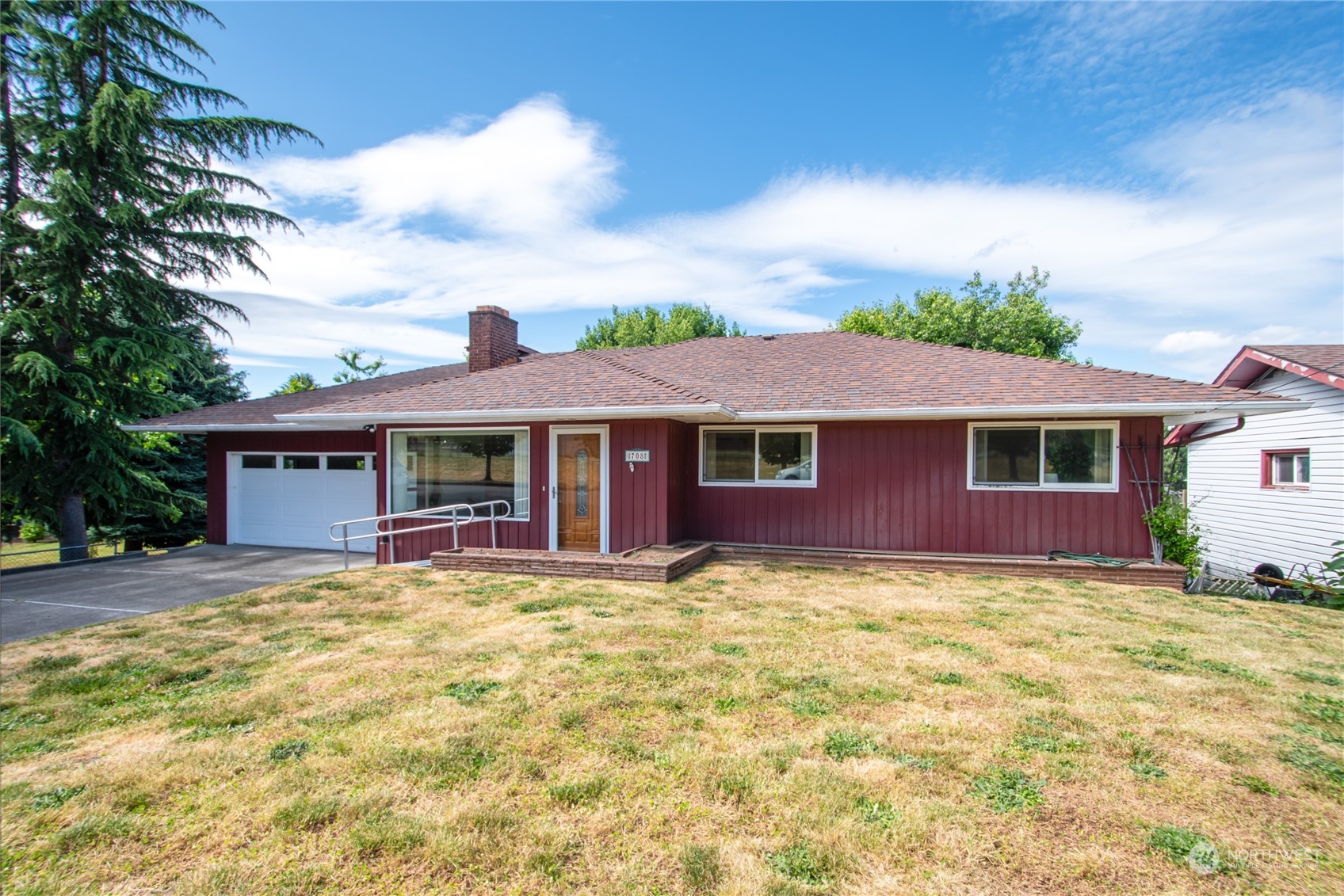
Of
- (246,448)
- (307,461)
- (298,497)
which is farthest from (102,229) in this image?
(298,497)

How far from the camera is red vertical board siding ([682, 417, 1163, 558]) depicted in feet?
29.9

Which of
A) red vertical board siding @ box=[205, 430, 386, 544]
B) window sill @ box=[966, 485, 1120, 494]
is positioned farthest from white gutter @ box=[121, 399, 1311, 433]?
red vertical board siding @ box=[205, 430, 386, 544]

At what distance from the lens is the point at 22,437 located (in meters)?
11.2

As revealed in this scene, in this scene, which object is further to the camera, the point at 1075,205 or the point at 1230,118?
the point at 1075,205

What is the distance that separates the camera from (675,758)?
3254mm

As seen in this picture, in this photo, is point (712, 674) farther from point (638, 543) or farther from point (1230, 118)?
point (1230, 118)

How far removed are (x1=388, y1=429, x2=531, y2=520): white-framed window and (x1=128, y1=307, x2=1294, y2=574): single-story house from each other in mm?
30

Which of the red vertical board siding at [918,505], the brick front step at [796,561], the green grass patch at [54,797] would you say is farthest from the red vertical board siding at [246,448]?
the green grass patch at [54,797]

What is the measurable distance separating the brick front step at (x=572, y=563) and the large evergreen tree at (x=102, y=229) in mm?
8665

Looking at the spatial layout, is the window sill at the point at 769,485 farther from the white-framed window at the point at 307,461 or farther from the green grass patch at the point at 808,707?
the white-framed window at the point at 307,461

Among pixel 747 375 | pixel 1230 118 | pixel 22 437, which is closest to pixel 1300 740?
pixel 747 375

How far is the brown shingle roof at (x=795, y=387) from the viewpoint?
871 centimetres

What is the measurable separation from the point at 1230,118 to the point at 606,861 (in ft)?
44.2

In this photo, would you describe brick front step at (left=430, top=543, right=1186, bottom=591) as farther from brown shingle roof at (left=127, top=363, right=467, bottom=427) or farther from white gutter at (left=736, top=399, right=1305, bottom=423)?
brown shingle roof at (left=127, top=363, right=467, bottom=427)
